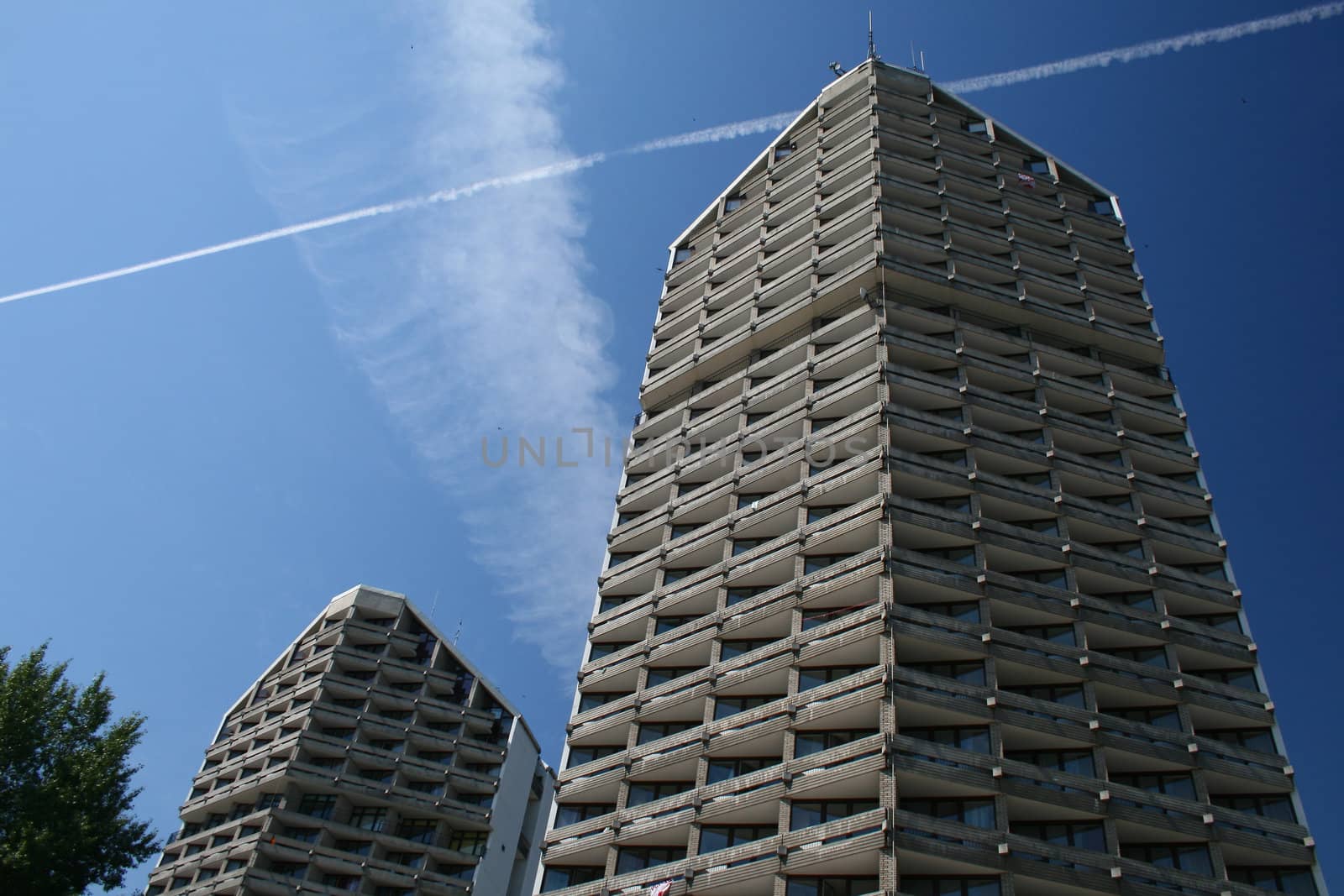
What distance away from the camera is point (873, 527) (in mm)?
49906

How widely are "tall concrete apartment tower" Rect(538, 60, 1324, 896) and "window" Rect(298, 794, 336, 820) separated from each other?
28611 mm

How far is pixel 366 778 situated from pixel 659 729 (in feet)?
113

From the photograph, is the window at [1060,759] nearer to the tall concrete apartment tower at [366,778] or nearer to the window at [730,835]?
the window at [730,835]

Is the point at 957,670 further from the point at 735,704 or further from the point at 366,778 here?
the point at 366,778

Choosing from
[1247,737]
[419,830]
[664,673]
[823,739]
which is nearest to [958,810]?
[823,739]

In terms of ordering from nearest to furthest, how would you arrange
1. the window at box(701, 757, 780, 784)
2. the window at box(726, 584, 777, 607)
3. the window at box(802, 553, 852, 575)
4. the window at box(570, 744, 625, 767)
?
the window at box(701, 757, 780, 784), the window at box(802, 553, 852, 575), the window at box(570, 744, 625, 767), the window at box(726, 584, 777, 607)

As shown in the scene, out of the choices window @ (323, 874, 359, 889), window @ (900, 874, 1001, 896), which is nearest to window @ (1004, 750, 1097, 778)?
window @ (900, 874, 1001, 896)

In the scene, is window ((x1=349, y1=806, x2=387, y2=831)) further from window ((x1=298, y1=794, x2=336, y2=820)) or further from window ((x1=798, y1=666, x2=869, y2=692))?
window ((x1=798, y1=666, x2=869, y2=692))

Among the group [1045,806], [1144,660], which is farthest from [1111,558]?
[1045,806]

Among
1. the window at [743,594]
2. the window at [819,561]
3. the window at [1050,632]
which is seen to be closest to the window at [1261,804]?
the window at [1050,632]

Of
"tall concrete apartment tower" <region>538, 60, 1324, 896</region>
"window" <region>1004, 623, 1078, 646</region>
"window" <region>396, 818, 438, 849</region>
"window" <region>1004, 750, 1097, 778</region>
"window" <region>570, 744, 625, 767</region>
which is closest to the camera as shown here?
"tall concrete apartment tower" <region>538, 60, 1324, 896</region>

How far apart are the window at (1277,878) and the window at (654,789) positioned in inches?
830

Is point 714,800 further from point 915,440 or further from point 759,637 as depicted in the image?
point 915,440

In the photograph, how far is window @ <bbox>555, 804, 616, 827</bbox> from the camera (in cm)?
4931
